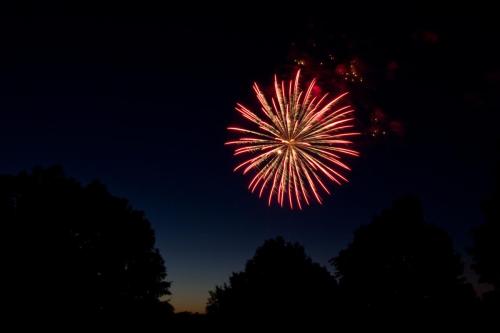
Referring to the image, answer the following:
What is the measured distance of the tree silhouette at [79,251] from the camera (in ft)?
88.3

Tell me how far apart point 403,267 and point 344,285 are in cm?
588

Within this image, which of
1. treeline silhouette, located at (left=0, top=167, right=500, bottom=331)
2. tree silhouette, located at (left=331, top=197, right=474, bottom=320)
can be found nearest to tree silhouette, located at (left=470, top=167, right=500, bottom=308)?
treeline silhouette, located at (left=0, top=167, right=500, bottom=331)

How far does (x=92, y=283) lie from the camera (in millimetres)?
29312

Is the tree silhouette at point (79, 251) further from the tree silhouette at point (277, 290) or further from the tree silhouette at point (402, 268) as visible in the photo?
the tree silhouette at point (402, 268)

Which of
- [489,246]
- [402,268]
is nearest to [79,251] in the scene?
[402,268]

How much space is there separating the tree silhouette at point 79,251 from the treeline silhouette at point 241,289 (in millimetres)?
76

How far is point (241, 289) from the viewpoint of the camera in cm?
4225

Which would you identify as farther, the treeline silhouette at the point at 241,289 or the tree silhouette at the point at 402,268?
the tree silhouette at the point at 402,268

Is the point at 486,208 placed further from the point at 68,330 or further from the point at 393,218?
the point at 68,330

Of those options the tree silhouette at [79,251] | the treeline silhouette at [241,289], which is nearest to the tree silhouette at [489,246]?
the treeline silhouette at [241,289]

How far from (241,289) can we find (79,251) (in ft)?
59.9

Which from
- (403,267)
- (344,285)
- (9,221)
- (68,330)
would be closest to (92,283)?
(68,330)

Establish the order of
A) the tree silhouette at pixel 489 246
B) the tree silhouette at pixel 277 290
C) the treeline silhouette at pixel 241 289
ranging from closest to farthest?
1. the tree silhouette at pixel 489 246
2. the treeline silhouette at pixel 241 289
3. the tree silhouette at pixel 277 290

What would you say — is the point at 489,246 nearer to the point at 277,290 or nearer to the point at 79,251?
the point at 277,290
